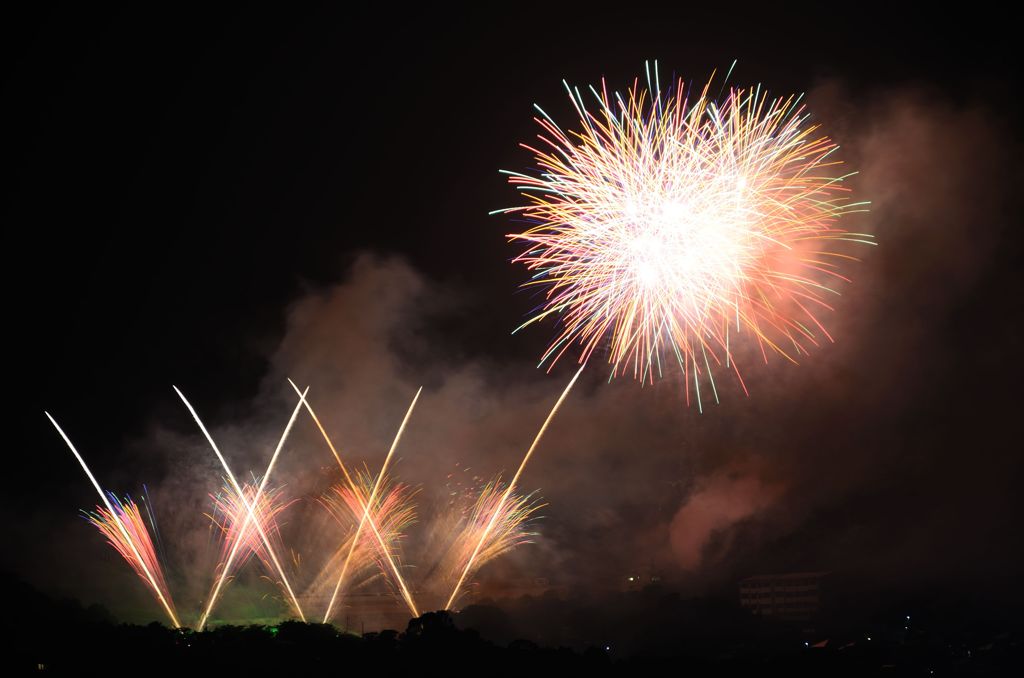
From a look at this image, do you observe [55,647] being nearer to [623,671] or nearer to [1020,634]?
[623,671]

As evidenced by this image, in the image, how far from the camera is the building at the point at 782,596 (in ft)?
409

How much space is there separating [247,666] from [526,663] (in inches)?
793

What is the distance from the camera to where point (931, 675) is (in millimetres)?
91125

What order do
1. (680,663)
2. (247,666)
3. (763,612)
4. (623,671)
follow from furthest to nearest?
(763,612) < (680,663) < (623,671) < (247,666)

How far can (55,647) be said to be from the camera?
41656 mm

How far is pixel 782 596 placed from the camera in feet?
420

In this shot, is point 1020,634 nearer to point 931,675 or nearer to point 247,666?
point 931,675

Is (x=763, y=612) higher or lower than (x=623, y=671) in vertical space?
higher

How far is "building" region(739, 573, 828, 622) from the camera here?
125m

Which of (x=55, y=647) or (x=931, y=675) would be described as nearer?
(x=55, y=647)

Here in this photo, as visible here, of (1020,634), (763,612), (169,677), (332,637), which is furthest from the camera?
(763,612)

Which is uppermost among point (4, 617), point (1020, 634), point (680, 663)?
point (1020, 634)

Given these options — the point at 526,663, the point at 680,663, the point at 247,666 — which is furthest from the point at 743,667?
the point at 247,666

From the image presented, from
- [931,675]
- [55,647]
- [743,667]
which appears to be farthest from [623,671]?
[931,675]
